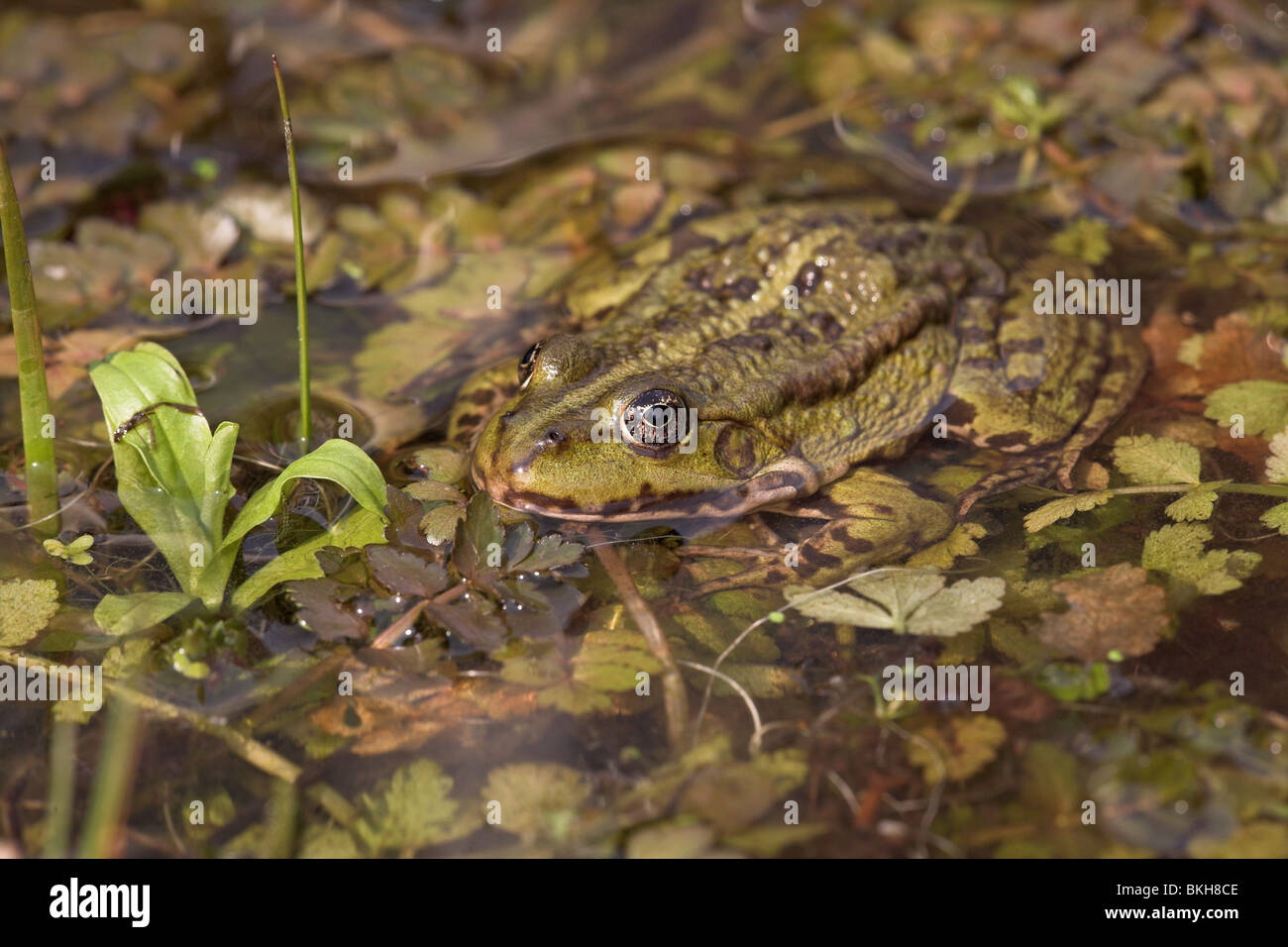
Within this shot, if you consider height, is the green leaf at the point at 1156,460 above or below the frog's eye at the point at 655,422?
below

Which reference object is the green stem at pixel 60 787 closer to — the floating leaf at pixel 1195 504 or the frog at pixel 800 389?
the frog at pixel 800 389

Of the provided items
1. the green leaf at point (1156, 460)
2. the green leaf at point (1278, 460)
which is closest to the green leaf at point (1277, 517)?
the green leaf at point (1278, 460)

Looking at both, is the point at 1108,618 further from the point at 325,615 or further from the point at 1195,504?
the point at 325,615

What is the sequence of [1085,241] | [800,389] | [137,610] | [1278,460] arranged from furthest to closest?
[1085,241] → [800,389] → [1278,460] → [137,610]

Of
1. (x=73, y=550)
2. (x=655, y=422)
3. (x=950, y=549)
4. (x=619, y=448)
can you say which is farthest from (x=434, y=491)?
(x=950, y=549)

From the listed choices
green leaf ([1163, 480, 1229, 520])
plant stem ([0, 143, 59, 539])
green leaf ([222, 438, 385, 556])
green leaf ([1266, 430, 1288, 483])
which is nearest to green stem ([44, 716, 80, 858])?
green leaf ([222, 438, 385, 556])

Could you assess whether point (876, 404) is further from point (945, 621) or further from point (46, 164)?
point (46, 164)
